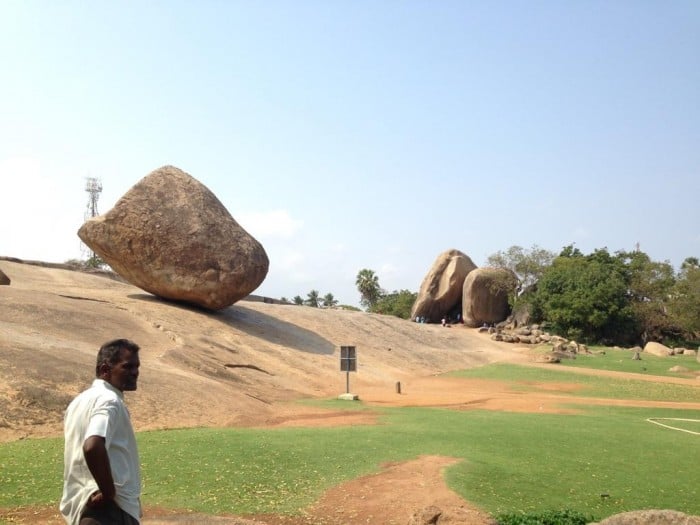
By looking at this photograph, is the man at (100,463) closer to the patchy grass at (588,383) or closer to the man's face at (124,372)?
Result: the man's face at (124,372)

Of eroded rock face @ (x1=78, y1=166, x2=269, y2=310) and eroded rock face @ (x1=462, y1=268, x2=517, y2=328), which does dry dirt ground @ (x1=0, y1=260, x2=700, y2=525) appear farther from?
eroded rock face @ (x1=462, y1=268, x2=517, y2=328)

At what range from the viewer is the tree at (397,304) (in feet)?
236

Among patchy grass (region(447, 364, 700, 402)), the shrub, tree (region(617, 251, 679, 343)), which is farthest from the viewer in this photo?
→ tree (region(617, 251, 679, 343))

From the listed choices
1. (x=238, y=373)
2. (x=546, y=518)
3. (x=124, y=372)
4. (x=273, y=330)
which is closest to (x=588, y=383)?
(x=273, y=330)

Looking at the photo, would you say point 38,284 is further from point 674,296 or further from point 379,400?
point 674,296

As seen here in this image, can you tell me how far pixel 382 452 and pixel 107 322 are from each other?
1504cm

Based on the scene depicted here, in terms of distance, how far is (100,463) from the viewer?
4.14 meters

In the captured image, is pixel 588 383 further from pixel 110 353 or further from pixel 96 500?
pixel 96 500

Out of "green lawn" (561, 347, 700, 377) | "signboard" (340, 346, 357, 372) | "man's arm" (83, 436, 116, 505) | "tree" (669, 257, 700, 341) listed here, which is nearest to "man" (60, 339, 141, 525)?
"man's arm" (83, 436, 116, 505)

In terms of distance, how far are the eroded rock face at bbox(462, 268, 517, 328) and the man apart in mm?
56915

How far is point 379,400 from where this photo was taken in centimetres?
2375

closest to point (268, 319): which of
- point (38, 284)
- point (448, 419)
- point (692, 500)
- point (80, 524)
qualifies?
point (38, 284)

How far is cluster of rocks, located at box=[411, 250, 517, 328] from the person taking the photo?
60156 millimetres

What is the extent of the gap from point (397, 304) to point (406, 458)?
61.7 metres
